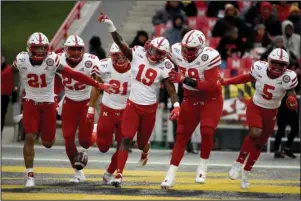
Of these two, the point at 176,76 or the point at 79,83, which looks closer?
the point at 176,76

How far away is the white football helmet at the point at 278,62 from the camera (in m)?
16.0

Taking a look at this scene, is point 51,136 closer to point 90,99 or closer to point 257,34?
point 90,99

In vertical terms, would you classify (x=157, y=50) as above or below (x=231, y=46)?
above

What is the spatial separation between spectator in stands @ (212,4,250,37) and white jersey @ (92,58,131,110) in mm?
8391

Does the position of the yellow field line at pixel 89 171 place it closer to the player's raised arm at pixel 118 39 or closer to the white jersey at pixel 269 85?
the white jersey at pixel 269 85

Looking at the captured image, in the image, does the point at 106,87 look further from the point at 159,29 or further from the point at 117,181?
the point at 159,29

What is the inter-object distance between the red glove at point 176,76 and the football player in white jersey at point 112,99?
3.17 feet

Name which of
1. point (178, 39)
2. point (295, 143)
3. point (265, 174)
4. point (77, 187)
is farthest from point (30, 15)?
point (77, 187)

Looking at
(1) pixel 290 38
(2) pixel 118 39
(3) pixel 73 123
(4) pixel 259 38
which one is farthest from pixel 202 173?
(4) pixel 259 38

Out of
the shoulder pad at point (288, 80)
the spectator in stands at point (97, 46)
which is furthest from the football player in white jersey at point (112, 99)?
the spectator in stands at point (97, 46)

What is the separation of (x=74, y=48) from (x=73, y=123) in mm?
1115

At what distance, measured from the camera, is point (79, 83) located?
54.8 ft

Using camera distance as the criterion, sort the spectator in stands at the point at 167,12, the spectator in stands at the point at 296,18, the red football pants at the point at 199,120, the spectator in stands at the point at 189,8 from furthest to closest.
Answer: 1. the spectator in stands at the point at 189,8
2. the spectator in stands at the point at 167,12
3. the spectator in stands at the point at 296,18
4. the red football pants at the point at 199,120

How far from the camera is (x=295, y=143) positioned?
914 inches
